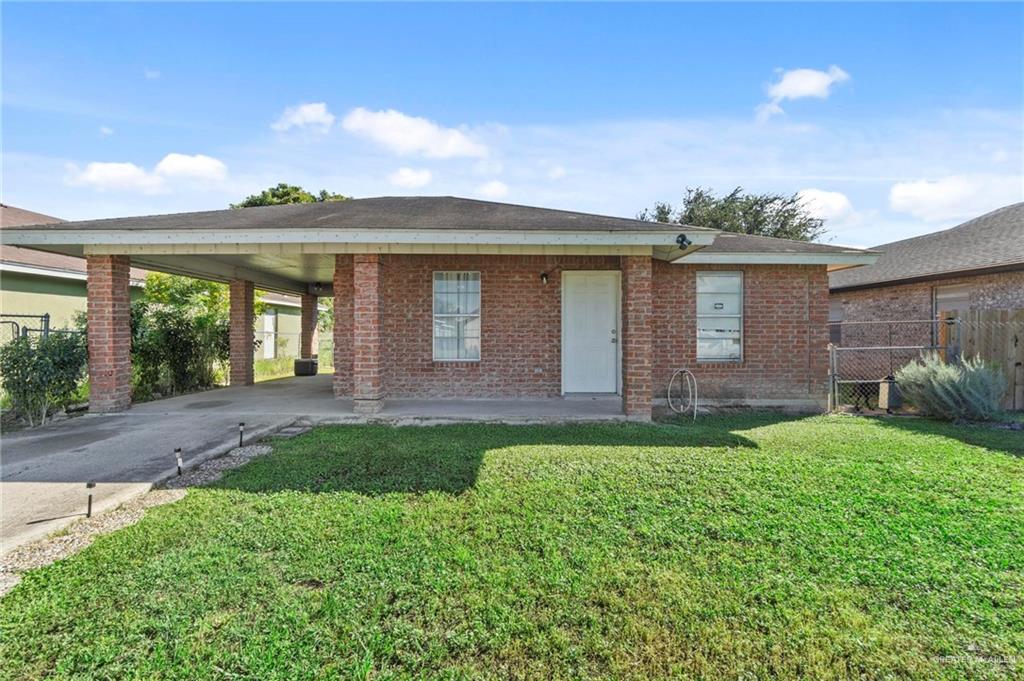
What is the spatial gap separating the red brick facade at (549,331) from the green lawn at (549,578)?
421cm

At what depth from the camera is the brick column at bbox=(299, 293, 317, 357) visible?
53.1 feet

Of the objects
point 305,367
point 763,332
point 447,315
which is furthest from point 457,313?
point 305,367

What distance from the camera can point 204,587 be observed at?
2.80 m

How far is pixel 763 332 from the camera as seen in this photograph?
9.10m

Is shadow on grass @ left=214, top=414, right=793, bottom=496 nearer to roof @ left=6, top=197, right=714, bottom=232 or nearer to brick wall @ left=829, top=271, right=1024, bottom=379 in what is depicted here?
roof @ left=6, top=197, right=714, bottom=232

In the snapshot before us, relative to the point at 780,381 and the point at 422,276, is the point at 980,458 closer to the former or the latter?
the point at 780,381

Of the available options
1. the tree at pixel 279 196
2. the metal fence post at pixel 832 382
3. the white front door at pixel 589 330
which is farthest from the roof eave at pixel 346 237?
the tree at pixel 279 196

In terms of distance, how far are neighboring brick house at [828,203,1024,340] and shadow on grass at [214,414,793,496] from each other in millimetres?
7987

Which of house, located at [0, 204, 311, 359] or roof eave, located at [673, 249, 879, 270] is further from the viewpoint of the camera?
house, located at [0, 204, 311, 359]

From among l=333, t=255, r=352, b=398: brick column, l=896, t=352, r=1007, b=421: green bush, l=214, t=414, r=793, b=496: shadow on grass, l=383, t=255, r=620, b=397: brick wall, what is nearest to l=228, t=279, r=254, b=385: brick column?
l=333, t=255, r=352, b=398: brick column

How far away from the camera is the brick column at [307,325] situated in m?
16.2

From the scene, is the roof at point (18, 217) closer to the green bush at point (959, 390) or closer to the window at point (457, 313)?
the window at point (457, 313)

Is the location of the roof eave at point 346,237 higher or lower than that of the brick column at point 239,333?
higher

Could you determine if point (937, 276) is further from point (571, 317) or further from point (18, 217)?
point (18, 217)
